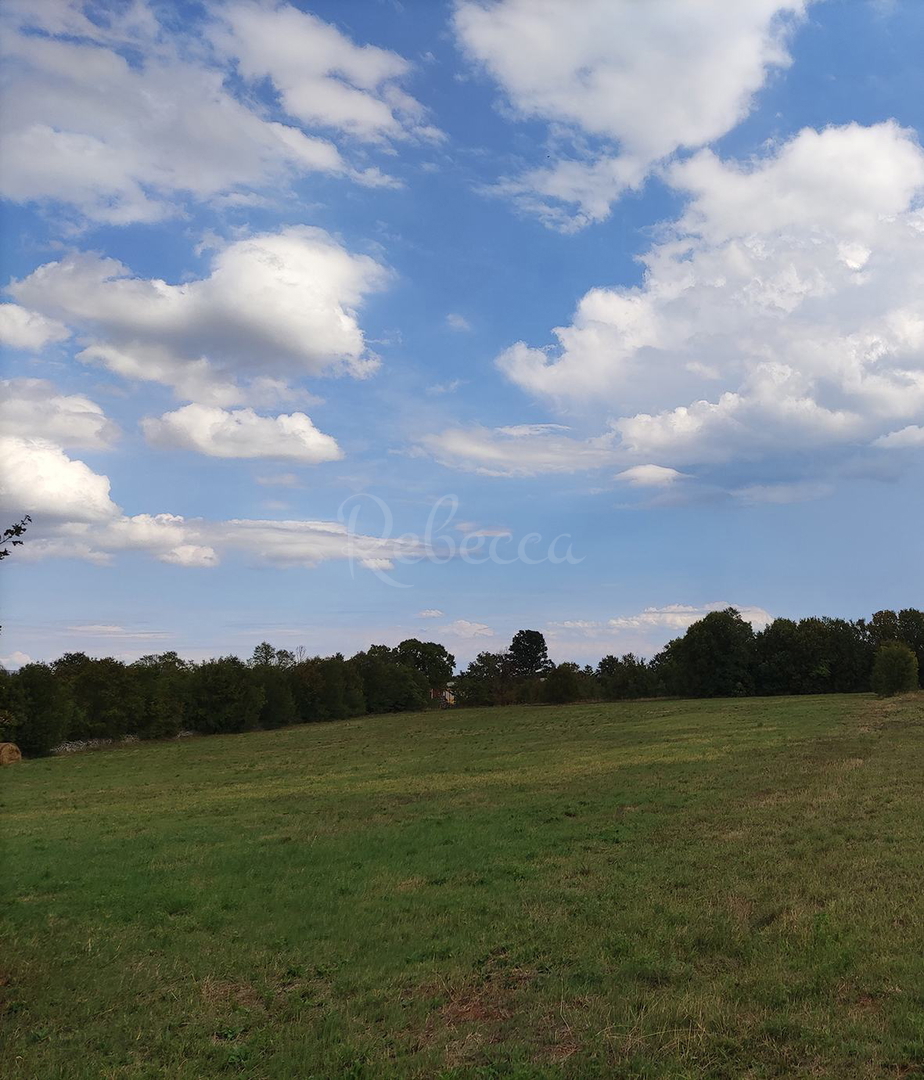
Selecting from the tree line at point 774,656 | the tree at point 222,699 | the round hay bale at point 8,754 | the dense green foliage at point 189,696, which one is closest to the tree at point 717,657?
the tree line at point 774,656

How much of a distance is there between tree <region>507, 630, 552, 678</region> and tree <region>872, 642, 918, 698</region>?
345 ft

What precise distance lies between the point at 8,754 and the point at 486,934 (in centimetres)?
5693

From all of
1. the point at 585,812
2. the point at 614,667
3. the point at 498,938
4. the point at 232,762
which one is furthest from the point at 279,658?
the point at 498,938

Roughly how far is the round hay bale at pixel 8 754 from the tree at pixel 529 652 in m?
128

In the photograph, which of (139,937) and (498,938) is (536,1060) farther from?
(139,937)

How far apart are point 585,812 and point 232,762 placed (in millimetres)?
34927

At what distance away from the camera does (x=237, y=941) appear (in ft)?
41.2

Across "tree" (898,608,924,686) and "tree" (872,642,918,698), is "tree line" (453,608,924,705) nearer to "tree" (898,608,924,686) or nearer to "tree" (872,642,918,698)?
"tree" (898,608,924,686)

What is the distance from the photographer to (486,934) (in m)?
12.0

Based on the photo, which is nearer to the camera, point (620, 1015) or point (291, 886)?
point (620, 1015)

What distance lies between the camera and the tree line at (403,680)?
236 ft

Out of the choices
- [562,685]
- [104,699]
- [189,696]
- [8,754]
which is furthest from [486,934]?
[562,685]

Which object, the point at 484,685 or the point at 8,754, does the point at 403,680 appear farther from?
the point at 8,754

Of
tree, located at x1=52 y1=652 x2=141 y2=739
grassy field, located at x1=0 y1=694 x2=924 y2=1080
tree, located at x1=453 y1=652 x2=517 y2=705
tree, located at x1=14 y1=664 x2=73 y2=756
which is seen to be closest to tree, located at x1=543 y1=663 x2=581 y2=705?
tree, located at x1=453 y1=652 x2=517 y2=705
